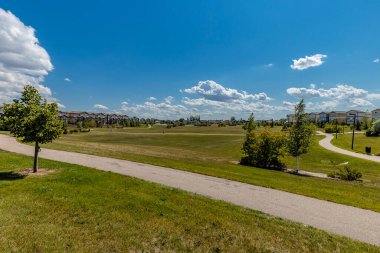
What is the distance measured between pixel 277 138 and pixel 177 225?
2233 cm

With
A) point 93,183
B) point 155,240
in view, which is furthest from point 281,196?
point 93,183

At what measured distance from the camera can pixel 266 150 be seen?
89.0 feet

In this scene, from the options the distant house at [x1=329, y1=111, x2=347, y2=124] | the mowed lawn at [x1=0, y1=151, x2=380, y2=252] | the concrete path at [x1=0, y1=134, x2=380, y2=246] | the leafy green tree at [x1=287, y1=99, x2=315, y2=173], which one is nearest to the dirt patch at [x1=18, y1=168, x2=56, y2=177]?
the mowed lawn at [x1=0, y1=151, x2=380, y2=252]

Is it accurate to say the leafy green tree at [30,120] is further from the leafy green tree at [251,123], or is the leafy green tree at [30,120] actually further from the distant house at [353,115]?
the distant house at [353,115]

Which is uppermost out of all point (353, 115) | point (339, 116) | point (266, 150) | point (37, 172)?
point (353, 115)

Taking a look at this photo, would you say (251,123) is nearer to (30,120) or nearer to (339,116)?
(30,120)

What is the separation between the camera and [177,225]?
22.9 feet

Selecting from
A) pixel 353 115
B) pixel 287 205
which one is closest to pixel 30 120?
pixel 287 205

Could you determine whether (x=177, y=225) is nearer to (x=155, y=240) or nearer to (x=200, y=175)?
(x=155, y=240)

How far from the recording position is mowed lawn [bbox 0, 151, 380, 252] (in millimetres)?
5816

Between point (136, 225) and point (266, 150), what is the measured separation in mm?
23109

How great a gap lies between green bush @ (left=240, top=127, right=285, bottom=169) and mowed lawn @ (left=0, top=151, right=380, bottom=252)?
1938 cm

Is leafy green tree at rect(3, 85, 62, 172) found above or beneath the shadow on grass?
above

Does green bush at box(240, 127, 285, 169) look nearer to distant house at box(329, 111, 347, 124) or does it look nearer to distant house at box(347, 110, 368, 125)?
distant house at box(329, 111, 347, 124)
